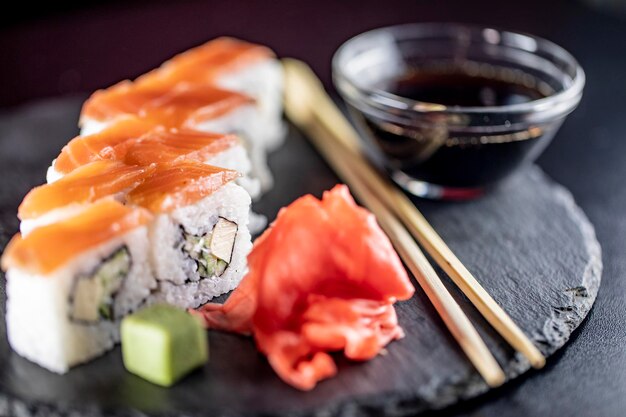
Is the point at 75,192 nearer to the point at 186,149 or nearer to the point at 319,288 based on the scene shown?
the point at 186,149

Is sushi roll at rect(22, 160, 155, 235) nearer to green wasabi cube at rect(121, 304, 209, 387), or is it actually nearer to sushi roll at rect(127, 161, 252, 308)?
sushi roll at rect(127, 161, 252, 308)

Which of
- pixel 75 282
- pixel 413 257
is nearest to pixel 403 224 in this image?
pixel 413 257

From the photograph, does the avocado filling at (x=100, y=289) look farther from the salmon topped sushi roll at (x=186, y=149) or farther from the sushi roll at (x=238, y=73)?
the sushi roll at (x=238, y=73)

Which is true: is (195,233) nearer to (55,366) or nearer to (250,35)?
(55,366)

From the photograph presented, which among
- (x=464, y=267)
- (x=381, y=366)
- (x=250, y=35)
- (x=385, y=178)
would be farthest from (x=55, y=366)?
(x=250, y=35)

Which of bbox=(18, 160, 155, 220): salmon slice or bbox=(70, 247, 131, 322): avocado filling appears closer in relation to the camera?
bbox=(70, 247, 131, 322): avocado filling

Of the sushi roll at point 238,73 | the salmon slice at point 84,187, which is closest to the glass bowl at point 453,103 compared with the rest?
the sushi roll at point 238,73

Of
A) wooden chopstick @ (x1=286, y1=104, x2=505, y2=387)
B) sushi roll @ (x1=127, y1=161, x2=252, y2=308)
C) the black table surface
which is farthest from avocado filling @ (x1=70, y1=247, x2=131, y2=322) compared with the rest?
the black table surface
